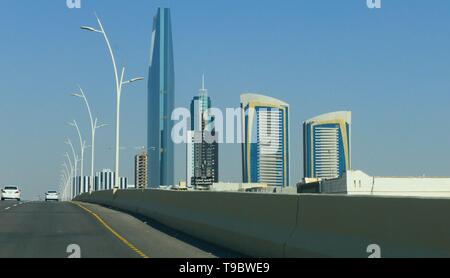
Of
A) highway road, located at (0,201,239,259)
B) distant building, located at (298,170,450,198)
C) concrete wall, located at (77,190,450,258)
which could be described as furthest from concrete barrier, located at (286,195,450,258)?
distant building, located at (298,170,450,198)

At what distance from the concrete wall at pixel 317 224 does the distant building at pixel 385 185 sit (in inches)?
3720

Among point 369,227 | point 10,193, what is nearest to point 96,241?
point 369,227

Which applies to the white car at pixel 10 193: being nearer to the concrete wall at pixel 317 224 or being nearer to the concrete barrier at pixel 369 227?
the concrete wall at pixel 317 224

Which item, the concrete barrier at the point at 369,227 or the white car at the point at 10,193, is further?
the white car at the point at 10,193

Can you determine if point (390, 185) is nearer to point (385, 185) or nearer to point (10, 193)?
point (385, 185)

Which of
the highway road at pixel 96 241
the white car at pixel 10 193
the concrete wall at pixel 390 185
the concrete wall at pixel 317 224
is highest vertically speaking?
the concrete wall at pixel 390 185

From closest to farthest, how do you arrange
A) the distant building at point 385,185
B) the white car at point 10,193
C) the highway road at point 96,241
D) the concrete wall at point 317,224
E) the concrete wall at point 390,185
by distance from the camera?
the concrete wall at point 317,224 < the highway road at point 96,241 < the white car at point 10,193 < the concrete wall at point 390,185 < the distant building at point 385,185

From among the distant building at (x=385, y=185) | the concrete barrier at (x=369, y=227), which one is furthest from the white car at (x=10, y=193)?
the concrete barrier at (x=369, y=227)

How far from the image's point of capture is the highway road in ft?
52.2

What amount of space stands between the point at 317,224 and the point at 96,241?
7438mm

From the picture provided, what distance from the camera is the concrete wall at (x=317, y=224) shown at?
32.9 feet
